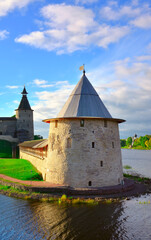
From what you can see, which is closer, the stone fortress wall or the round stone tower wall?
the round stone tower wall

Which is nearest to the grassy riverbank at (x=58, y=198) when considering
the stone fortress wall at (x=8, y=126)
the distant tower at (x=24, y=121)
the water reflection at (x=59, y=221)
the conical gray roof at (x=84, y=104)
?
the water reflection at (x=59, y=221)

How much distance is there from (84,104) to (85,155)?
498cm

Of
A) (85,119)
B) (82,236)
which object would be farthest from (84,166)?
(82,236)

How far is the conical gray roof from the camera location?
21.0 meters

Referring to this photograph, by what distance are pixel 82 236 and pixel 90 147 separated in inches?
366

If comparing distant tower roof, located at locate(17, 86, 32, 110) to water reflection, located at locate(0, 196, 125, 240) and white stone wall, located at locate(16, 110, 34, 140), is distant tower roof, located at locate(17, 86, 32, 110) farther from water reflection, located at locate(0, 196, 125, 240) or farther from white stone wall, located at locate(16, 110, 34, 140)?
water reflection, located at locate(0, 196, 125, 240)

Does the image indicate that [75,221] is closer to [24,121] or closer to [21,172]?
[21,172]

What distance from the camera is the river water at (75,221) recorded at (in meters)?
11.9

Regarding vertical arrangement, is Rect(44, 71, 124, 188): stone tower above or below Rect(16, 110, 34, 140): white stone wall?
below

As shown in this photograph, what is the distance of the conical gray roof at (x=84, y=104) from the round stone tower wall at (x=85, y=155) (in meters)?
0.68

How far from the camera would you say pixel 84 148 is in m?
20.2

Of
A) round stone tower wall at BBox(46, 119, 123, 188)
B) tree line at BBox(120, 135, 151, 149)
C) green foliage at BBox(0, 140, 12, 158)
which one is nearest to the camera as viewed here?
round stone tower wall at BBox(46, 119, 123, 188)

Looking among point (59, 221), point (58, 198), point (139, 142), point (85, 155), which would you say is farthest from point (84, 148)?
point (139, 142)

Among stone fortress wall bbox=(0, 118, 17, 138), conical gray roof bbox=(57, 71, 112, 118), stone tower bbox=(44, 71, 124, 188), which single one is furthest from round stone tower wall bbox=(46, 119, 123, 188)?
stone fortress wall bbox=(0, 118, 17, 138)
